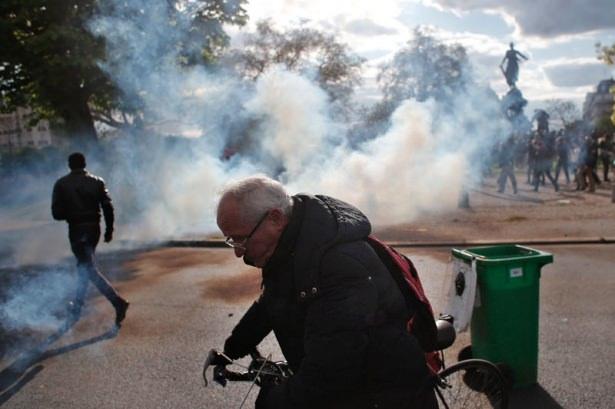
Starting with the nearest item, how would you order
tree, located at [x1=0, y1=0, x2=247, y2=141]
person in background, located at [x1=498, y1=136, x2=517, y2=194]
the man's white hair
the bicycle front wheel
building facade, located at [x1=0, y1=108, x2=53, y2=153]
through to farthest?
the man's white hair → the bicycle front wheel → tree, located at [x1=0, y1=0, x2=247, y2=141] → person in background, located at [x1=498, y1=136, x2=517, y2=194] → building facade, located at [x1=0, y1=108, x2=53, y2=153]

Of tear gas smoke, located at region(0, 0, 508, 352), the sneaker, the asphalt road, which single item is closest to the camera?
the asphalt road

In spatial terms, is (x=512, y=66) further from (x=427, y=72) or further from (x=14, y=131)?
(x=14, y=131)

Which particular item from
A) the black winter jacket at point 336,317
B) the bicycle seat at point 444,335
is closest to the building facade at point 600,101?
the bicycle seat at point 444,335

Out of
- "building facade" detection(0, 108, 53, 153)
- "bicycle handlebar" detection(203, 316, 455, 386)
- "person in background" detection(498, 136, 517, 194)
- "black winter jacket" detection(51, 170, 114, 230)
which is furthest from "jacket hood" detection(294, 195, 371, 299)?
"building facade" detection(0, 108, 53, 153)

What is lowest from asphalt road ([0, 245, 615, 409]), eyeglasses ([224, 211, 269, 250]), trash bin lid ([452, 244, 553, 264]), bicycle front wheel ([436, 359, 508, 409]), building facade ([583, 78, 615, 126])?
asphalt road ([0, 245, 615, 409])

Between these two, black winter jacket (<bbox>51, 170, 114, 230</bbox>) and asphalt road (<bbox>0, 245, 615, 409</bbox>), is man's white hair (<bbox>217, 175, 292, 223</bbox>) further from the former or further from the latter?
black winter jacket (<bbox>51, 170, 114, 230</bbox>)

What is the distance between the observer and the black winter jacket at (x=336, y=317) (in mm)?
1824

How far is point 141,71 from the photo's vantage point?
14758mm

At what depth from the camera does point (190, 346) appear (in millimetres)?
5047

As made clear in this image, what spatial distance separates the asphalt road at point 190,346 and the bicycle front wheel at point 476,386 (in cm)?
65

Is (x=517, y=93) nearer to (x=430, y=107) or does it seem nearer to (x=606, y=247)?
(x=430, y=107)

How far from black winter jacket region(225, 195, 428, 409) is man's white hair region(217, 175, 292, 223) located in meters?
0.09

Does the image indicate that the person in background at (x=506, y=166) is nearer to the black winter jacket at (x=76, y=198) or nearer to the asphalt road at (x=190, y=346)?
the asphalt road at (x=190, y=346)

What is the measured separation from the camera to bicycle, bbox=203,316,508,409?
2.37 meters
